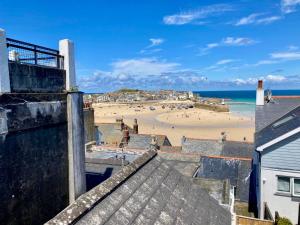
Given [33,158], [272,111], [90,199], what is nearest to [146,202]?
[90,199]

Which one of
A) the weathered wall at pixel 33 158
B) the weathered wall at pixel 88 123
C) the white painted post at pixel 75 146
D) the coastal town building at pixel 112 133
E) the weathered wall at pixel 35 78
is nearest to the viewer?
the weathered wall at pixel 33 158

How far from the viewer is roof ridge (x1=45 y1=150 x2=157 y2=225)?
410 centimetres

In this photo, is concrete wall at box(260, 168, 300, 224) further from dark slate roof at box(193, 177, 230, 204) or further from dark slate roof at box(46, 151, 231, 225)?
dark slate roof at box(46, 151, 231, 225)

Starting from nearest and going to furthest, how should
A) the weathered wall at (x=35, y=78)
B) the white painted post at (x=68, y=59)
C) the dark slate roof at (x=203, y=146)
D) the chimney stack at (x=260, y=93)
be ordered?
the weathered wall at (x=35, y=78) → the white painted post at (x=68, y=59) → the chimney stack at (x=260, y=93) → the dark slate roof at (x=203, y=146)

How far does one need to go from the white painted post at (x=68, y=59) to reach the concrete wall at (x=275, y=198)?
40.6 ft

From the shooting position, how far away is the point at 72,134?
8281 millimetres

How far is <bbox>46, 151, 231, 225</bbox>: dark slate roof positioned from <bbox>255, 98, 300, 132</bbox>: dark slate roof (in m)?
15.9

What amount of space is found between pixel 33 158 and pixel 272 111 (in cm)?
2091

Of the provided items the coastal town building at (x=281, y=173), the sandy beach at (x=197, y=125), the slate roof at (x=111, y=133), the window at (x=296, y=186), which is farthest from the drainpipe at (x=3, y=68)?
the sandy beach at (x=197, y=125)

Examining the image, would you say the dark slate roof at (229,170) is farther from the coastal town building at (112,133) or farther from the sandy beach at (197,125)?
the sandy beach at (197,125)

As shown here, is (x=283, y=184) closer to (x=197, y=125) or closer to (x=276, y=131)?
(x=276, y=131)

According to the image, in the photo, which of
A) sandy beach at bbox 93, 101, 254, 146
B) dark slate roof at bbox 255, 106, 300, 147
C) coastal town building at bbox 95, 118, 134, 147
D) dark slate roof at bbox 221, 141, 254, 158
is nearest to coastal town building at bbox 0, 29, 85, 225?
dark slate roof at bbox 255, 106, 300, 147

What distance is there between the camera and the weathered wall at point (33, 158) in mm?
6105

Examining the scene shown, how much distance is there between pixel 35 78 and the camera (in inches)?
289
